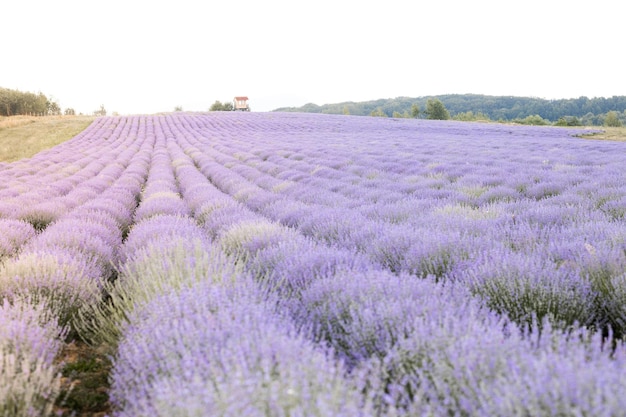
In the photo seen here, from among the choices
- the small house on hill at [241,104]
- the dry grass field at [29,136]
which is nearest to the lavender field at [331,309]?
the dry grass field at [29,136]

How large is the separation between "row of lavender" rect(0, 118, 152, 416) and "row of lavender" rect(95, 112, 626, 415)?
31cm

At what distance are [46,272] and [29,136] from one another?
84.8 feet

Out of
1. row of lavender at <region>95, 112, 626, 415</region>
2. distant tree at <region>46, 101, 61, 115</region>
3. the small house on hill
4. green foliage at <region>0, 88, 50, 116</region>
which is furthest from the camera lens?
distant tree at <region>46, 101, 61, 115</region>

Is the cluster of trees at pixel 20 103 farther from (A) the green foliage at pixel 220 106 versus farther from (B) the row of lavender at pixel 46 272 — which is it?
(B) the row of lavender at pixel 46 272

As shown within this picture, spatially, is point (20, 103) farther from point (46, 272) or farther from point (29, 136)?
point (46, 272)

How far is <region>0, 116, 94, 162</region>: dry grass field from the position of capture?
17.9 meters

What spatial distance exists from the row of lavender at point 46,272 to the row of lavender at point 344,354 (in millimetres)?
314

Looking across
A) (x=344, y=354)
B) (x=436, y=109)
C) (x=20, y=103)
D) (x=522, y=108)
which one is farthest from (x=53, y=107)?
(x=344, y=354)

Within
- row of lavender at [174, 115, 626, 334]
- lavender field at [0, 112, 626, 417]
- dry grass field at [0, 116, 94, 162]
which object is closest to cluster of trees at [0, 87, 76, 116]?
dry grass field at [0, 116, 94, 162]

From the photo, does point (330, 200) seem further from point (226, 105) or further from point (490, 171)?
point (226, 105)

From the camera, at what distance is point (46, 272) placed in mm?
2637

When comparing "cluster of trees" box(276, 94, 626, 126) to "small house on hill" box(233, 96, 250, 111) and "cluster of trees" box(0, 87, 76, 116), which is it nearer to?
"small house on hill" box(233, 96, 250, 111)

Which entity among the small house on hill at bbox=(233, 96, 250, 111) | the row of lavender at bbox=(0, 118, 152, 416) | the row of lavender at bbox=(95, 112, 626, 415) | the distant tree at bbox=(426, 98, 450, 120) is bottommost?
the row of lavender at bbox=(0, 118, 152, 416)

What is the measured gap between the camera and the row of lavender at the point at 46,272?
1.55m
